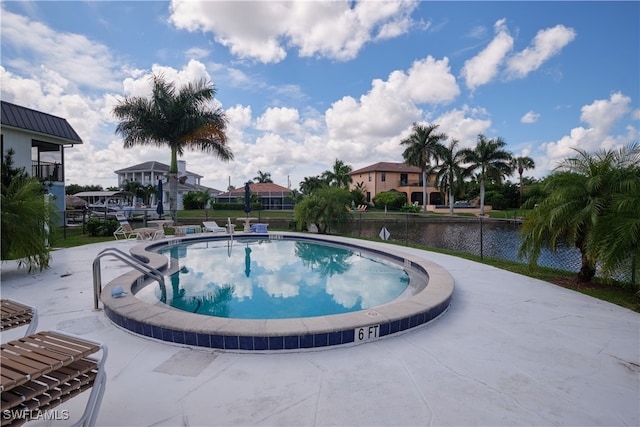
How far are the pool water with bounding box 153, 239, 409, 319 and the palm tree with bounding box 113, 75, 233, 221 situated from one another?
8.42 metres

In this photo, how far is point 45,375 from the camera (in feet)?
6.45

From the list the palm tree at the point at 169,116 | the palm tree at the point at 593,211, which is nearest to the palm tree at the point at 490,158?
the palm tree at the point at 169,116

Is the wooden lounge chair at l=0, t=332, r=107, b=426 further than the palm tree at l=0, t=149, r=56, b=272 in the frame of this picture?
No

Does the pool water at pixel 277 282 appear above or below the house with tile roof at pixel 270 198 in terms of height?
below

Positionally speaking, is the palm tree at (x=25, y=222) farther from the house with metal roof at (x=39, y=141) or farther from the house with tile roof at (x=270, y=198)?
the house with tile roof at (x=270, y=198)

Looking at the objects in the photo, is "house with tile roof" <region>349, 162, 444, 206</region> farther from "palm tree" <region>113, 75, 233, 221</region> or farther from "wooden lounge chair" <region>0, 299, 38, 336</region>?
"wooden lounge chair" <region>0, 299, 38, 336</region>

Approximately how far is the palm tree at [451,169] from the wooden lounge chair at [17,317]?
3855cm

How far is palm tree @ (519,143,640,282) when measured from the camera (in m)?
5.09

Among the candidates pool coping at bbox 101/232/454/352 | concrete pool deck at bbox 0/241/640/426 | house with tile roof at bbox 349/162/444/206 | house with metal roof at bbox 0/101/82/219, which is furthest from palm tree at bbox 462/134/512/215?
house with metal roof at bbox 0/101/82/219

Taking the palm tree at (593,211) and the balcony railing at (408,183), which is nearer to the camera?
the palm tree at (593,211)

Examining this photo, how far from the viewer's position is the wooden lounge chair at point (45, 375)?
1.76m

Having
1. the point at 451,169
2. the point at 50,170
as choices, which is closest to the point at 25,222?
the point at 50,170

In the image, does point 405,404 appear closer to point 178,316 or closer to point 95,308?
point 178,316

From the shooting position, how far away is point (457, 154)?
36.6 m
